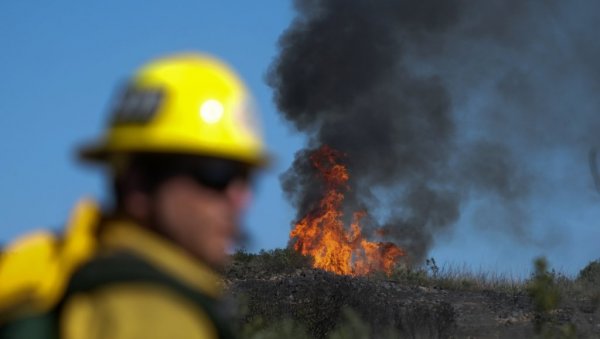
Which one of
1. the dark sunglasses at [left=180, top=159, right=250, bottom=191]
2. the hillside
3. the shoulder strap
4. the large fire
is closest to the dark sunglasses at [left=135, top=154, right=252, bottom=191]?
the dark sunglasses at [left=180, top=159, right=250, bottom=191]

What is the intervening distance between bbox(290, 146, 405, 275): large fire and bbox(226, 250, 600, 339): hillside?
8.30 feet

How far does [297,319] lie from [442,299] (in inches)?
187

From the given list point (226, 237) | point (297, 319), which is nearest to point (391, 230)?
point (297, 319)

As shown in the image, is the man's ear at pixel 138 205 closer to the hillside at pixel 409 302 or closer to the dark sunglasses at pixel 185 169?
the dark sunglasses at pixel 185 169

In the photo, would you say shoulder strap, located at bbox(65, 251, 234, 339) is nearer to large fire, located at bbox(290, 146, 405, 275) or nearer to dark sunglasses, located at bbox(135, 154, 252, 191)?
dark sunglasses, located at bbox(135, 154, 252, 191)

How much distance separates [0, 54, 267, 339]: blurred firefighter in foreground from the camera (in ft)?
5.74

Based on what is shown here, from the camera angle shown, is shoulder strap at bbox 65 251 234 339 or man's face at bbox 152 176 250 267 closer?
shoulder strap at bbox 65 251 234 339

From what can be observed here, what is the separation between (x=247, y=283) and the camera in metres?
22.8

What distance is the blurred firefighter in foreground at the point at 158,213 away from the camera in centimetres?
175

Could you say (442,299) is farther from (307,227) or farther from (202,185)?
(202,185)

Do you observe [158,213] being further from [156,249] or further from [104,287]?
[104,287]

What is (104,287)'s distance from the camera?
1.65m

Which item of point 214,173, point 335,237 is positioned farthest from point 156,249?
point 335,237

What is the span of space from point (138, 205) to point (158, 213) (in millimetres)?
53
